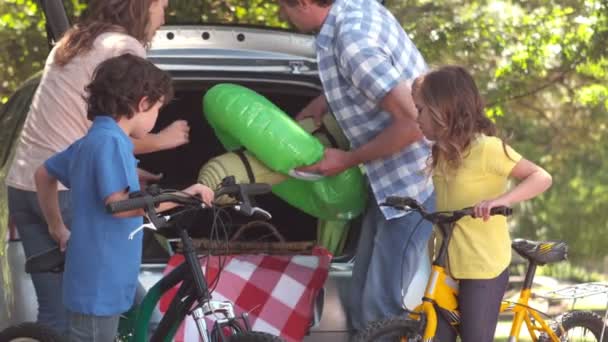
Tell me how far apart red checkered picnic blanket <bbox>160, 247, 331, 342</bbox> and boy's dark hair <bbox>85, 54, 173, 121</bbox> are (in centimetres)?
118

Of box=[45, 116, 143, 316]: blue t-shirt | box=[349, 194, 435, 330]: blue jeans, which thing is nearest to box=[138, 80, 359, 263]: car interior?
box=[349, 194, 435, 330]: blue jeans

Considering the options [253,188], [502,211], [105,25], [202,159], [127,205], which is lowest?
[202,159]

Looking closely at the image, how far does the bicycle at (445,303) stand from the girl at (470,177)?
0.19 feet

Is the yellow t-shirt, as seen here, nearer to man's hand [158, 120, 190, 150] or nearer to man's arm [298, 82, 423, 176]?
man's arm [298, 82, 423, 176]

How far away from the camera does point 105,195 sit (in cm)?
466

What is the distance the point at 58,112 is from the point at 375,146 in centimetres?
119

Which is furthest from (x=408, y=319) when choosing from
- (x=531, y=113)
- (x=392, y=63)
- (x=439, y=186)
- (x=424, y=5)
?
(x=531, y=113)

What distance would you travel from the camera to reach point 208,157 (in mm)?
7379

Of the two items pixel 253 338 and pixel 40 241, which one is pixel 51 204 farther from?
pixel 253 338

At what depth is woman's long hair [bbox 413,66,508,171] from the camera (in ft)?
17.3

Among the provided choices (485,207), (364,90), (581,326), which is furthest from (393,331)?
(581,326)

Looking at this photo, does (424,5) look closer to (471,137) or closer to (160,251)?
(160,251)

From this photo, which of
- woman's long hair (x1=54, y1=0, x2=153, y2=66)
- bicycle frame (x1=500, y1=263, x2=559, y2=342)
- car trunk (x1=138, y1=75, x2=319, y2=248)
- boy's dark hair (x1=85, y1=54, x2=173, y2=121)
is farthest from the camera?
car trunk (x1=138, y1=75, x2=319, y2=248)

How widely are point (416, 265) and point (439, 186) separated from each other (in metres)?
0.47
